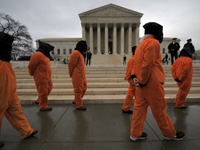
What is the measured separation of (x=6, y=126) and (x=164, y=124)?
11.0 feet

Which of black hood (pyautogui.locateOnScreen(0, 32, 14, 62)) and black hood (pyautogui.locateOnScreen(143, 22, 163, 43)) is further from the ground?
black hood (pyautogui.locateOnScreen(143, 22, 163, 43))

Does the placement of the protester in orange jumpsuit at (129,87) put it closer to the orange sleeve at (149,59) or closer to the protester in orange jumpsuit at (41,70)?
the orange sleeve at (149,59)

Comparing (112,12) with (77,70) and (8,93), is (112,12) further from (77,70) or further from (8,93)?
(8,93)

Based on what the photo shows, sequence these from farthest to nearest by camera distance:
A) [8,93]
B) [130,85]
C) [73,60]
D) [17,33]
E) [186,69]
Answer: [17,33]
[73,60]
[186,69]
[130,85]
[8,93]

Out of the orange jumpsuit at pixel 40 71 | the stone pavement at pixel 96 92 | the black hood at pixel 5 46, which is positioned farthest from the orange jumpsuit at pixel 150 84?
the orange jumpsuit at pixel 40 71

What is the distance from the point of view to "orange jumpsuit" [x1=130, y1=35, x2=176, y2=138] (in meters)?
1.89

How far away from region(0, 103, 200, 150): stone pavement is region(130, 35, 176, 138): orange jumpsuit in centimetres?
30

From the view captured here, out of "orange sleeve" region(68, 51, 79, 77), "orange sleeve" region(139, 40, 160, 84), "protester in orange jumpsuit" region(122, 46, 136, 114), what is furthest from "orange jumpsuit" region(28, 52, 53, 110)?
"orange sleeve" region(139, 40, 160, 84)

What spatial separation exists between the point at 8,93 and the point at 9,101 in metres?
0.14

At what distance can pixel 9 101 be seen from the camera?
207 cm

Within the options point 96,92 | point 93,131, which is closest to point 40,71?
point 93,131

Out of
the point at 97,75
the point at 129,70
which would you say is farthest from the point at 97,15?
the point at 129,70

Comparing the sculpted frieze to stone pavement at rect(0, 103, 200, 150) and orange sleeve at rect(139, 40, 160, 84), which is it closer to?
stone pavement at rect(0, 103, 200, 150)

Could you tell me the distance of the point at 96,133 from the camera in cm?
246
